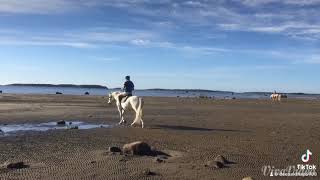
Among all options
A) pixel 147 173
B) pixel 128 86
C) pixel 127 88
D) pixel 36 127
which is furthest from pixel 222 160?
pixel 127 88

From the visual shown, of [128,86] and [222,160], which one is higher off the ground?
[128,86]

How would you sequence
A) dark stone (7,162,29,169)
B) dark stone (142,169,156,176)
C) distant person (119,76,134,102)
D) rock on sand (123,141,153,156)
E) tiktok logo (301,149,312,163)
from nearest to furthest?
dark stone (142,169,156,176), dark stone (7,162,29,169), tiktok logo (301,149,312,163), rock on sand (123,141,153,156), distant person (119,76,134,102)

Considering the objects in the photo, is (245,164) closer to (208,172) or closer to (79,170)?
(208,172)

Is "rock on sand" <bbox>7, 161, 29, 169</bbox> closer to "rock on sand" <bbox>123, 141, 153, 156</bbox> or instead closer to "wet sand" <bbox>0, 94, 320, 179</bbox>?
"wet sand" <bbox>0, 94, 320, 179</bbox>

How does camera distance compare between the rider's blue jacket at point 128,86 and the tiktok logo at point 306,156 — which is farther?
the rider's blue jacket at point 128,86

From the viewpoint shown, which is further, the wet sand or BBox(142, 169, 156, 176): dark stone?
the wet sand

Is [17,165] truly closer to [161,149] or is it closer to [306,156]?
[161,149]

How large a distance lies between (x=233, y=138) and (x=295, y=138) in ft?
7.59

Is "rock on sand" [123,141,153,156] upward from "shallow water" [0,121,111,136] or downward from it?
upward

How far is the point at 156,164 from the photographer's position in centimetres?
1277

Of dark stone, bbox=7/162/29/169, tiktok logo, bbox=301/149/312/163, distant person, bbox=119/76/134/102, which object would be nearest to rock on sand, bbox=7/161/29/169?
dark stone, bbox=7/162/29/169

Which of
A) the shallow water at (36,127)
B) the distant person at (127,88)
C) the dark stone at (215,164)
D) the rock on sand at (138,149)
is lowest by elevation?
the dark stone at (215,164)

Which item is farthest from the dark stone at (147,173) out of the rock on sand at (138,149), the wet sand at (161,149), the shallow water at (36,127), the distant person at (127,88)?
the distant person at (127,88)

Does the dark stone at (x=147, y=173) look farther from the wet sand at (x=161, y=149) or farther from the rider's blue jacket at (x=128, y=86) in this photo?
the rider's blue jacket at (x=128, y=86)
